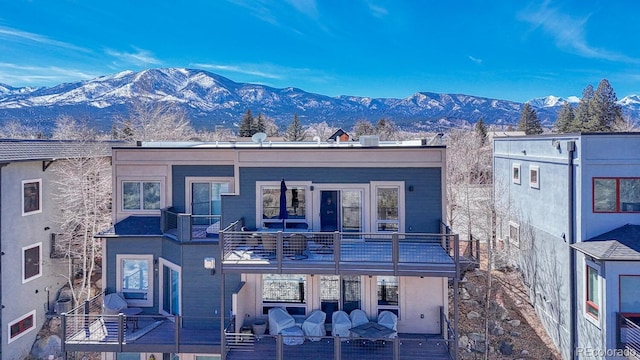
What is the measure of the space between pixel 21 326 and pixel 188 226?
1153 cm

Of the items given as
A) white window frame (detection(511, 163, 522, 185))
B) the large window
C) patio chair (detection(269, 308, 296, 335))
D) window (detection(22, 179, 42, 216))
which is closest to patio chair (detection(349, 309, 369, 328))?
patio chair (detection(269, 308, 296, 335))

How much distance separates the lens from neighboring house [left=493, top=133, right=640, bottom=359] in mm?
12656

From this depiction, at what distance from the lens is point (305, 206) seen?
44.4 ft

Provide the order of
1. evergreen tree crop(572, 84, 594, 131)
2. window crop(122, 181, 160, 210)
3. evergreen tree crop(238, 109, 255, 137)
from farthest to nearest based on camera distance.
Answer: evergreen tree crop(238, 109, 255, 137)
evergreen tree crop(572, 84, 594, 131)
window crop(122, 181, 160, 210)

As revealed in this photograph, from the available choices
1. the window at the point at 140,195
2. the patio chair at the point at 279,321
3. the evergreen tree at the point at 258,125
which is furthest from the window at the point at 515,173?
the evergreen tree at the point at 258,125

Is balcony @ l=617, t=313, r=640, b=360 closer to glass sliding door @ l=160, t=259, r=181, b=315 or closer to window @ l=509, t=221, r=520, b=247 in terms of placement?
window @ l=509, t=221, r=520, b=247

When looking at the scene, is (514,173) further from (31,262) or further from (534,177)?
(31,262)

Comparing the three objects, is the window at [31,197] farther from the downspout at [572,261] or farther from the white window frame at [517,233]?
the white window frame at [517,233]

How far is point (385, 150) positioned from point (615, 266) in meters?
8.64

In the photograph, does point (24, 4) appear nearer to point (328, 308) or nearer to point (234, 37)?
point (234, 37)

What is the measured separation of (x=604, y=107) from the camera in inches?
2409

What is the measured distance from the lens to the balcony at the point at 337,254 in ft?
35.4

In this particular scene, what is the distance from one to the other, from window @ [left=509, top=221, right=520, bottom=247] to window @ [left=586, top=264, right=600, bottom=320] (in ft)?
24.5

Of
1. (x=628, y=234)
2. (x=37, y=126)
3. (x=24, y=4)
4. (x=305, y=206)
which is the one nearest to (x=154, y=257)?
(x=305, y=206)
